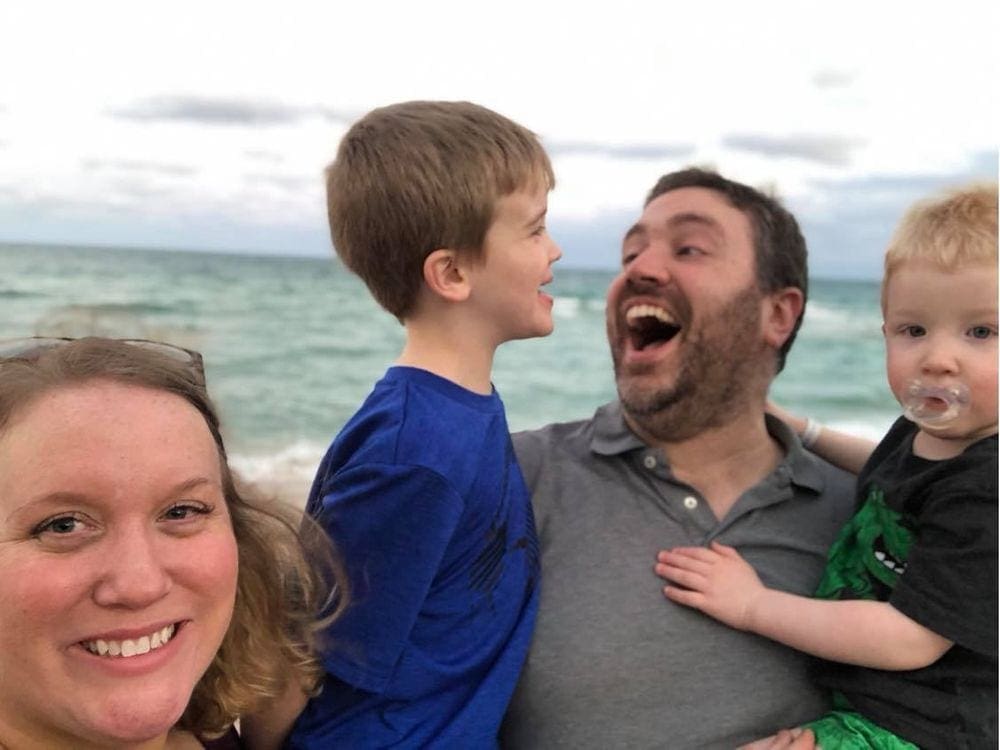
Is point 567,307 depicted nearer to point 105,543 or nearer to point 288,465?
point 288,465

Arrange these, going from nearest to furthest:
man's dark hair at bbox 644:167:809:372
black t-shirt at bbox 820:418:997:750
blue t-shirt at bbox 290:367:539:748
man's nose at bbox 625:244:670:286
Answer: blue t-shirt at bbox 290:367:539:748 → black t-shirt at bbox 820:418:997:750 → man's nose at bbox 625:244:670:286 → man's dark hair at bbox 644:167:809:372

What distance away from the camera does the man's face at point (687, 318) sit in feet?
9.37

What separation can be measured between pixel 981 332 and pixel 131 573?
1.78 metres

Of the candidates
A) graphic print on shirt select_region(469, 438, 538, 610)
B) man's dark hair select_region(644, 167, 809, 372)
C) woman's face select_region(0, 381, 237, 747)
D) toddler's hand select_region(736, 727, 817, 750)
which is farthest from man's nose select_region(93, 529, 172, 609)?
man's dark hair select_region(644, 167, 809, 372)

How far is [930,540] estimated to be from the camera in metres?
2.10

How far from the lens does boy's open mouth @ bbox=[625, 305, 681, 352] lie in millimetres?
2916

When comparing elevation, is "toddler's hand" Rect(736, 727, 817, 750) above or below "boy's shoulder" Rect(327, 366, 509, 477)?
below

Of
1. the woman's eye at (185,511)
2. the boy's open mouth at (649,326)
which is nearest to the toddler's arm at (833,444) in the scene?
the boy's open mouth at (649,326)

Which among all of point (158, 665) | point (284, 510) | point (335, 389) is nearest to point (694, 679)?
point (284, 510)

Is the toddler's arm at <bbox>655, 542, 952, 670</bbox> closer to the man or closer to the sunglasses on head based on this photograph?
the man

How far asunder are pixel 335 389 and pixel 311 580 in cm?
1338

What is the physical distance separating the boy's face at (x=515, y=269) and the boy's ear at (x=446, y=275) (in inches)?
0.9

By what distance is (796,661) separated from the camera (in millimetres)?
2461

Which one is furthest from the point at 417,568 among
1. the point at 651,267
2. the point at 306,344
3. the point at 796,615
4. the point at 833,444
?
the point at 306,344
